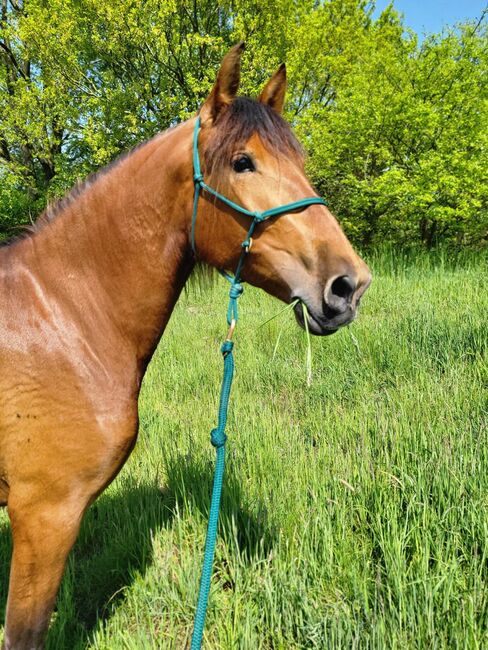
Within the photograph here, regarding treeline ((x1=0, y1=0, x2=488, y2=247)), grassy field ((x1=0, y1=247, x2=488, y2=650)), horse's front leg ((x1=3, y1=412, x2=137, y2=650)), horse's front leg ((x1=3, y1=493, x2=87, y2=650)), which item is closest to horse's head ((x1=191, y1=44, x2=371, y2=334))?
grassy field ((x1=0, y1=247, x2=488, y2=650))

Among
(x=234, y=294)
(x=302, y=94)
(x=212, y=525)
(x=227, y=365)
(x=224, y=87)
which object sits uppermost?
(x=302, y=94)

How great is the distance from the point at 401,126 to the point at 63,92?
1118cm

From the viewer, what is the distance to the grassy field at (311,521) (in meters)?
1.52

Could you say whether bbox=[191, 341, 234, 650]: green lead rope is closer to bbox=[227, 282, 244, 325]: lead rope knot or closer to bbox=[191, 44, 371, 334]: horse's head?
bbox=[227, 282, 244, 325]: lead rope knot

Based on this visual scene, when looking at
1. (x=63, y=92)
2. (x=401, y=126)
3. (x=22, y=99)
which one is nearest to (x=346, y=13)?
(x=401, y=126)

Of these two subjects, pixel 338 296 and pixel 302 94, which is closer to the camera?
pixel 338 296

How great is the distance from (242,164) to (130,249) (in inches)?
20.7

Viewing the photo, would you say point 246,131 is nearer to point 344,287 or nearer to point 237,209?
point 237,209

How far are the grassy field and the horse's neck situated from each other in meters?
0.37

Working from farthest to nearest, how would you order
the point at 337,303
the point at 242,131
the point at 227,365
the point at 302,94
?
the point at 302,94 → the point at 227,365 → the point at 242,131 → the point at 337,303

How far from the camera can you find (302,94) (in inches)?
585

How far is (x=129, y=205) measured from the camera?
5.08 ft

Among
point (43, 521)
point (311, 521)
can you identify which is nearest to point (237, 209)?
point (43, 521)

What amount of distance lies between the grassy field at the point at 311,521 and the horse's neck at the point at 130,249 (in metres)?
0.37
